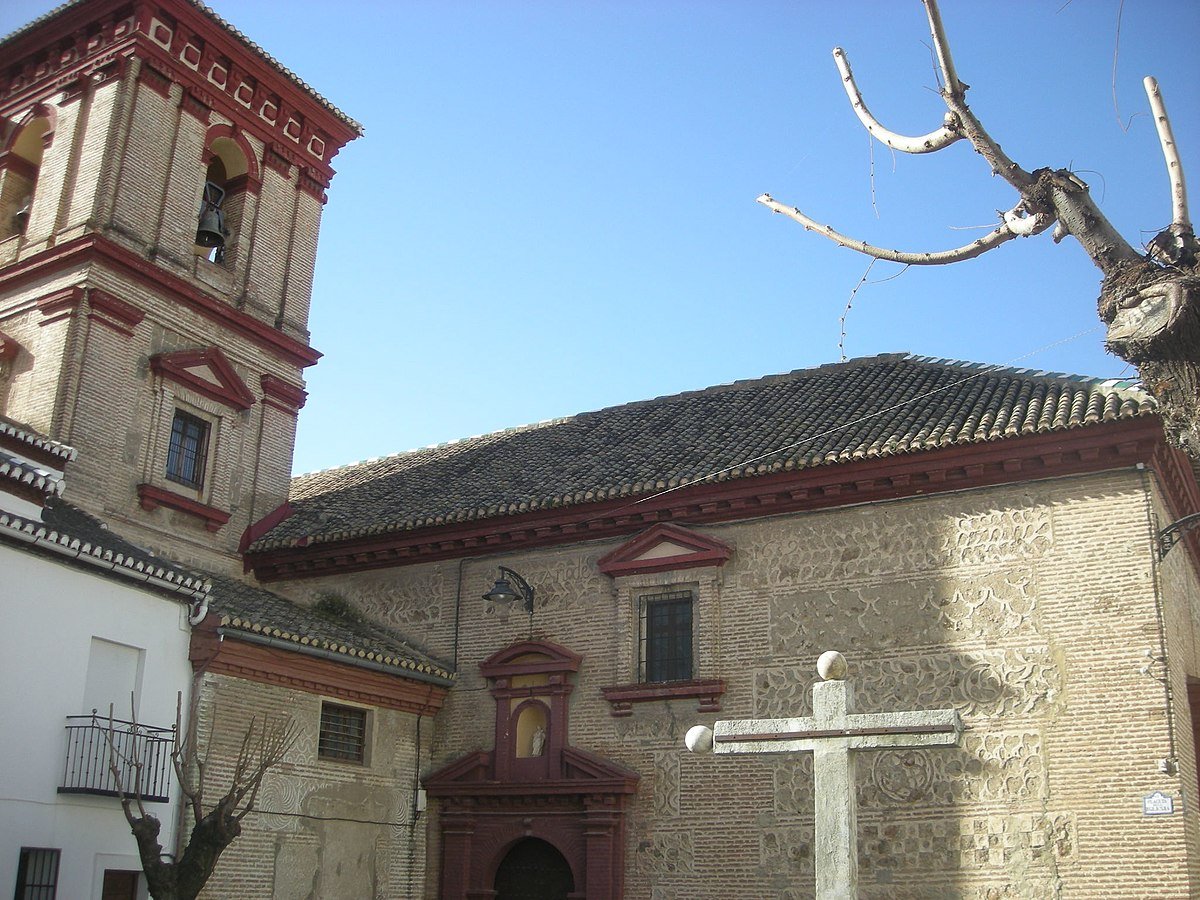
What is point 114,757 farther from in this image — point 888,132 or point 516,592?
point 888,132

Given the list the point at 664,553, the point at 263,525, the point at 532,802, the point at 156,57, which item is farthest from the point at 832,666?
the point at 156,57

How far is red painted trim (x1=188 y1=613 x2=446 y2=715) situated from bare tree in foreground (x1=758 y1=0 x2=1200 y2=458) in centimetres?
986

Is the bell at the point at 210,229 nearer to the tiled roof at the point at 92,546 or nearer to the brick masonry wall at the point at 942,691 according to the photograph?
the tiled roof at the point at 92,546

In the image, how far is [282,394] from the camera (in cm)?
1956

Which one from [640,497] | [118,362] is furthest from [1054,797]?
[118,362]

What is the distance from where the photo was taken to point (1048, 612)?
13016 millimetres

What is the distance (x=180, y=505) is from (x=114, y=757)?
218 inches

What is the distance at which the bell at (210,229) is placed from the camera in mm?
18719

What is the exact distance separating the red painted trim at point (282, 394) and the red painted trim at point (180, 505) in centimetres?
217

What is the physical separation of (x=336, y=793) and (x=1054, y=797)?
27.4 feet

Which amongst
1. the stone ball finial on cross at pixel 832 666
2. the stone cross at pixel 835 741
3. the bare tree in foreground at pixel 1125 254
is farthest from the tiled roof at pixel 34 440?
the bare tree in foreground at pixel 1125 254

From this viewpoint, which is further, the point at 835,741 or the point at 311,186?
the point at 311,186

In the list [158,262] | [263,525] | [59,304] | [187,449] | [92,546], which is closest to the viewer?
[92,546]

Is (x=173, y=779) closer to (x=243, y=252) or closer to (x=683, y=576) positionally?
(x=683, y=576)
